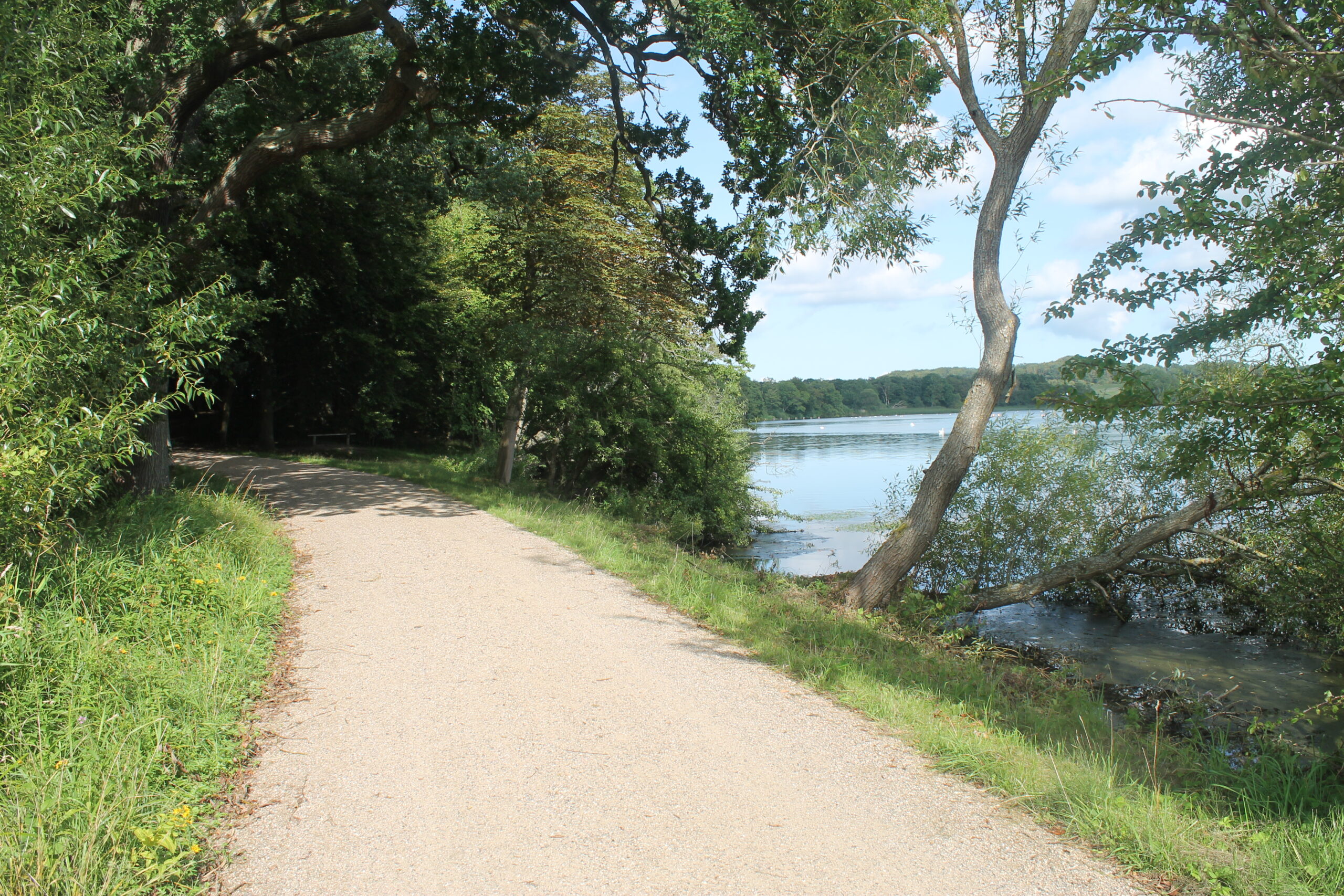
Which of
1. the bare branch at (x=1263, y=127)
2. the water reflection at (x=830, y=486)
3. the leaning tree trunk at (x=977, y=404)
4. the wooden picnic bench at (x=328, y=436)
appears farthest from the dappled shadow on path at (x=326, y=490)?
the bare branch at (x=1263, y=127)

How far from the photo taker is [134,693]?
15.0 ft

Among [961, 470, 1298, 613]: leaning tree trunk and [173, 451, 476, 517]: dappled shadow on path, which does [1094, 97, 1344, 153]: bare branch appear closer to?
[961, 470, 1298, 613]: leaning tree trunk

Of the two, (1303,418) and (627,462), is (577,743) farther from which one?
(627,462)

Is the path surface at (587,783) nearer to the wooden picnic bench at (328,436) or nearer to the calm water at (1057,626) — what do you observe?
the calm water at (1057,626)

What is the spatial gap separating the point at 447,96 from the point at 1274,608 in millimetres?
13690

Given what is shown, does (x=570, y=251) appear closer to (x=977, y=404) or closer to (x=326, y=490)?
(x=326, y=490)

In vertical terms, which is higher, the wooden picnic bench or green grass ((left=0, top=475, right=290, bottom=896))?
the wooden picnic bench

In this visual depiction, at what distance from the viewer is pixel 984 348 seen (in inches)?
401

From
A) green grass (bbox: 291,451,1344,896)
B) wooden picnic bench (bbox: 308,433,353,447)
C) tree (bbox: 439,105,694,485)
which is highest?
tree (bbox: 439,105,694,485)

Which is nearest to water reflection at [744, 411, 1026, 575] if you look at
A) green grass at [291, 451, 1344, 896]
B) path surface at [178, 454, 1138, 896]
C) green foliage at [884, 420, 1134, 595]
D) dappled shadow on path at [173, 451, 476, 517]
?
green foliage at [884, 420, 1134, 595]

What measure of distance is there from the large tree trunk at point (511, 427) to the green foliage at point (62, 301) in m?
9.62

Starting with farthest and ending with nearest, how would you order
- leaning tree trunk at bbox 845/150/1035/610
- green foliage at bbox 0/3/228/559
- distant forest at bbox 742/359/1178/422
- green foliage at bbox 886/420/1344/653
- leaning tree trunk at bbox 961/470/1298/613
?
distant forest at bbox 742/359/1178/422
green foliage at bbox 886/420/1344/653
leaning tree trunk at bbox 845/150/1035/610
leaning tree trunk at bbox 961/470/1298/613
green foliage at bbox 0/3/228/559

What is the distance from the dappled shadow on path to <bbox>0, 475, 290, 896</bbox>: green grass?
4.90 metres

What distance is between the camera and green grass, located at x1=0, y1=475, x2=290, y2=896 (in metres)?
3.23
